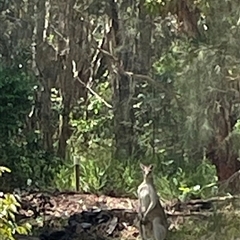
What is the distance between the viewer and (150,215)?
5762 mm

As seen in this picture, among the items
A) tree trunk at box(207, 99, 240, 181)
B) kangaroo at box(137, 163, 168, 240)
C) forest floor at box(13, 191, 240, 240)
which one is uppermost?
tree trunk at box(207, 99, 240, 181)

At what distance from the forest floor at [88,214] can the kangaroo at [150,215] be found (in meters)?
0.58

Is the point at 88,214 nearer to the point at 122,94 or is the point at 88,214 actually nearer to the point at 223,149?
the point at 223,149

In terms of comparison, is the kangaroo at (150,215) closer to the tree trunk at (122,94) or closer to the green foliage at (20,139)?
the green foliage at (20,139)

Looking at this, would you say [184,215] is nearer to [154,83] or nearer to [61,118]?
[154,83]

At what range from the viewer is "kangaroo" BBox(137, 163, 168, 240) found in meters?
5.77

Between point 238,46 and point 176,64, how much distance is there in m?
0.80

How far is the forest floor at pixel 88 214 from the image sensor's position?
6516mm

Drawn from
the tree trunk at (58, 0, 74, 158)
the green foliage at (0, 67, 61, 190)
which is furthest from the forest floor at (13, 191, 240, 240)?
the tree trunk at (58, 0, 74, 158)

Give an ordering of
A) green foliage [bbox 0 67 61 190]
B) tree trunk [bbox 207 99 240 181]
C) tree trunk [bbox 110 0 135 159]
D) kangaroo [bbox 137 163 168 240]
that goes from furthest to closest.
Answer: tree trunk [bbox 110 0 135 159] < green foliage [bbox 0 67 61 190] < tree trunk [bbox 207 99 240 181] < kangaroo [bbox 137 163 168 240]

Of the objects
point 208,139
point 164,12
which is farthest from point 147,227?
point 164,12

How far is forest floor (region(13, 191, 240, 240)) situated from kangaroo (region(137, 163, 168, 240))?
576mm

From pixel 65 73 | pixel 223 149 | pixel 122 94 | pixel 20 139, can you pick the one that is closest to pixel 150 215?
pixel 223 149

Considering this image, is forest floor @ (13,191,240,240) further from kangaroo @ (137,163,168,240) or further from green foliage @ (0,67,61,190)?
kangaroo @ (137,163,168,240)
